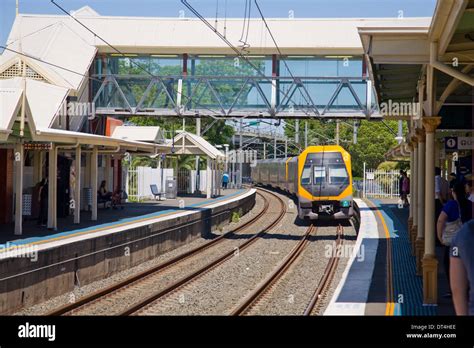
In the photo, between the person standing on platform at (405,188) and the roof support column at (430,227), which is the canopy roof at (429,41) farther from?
the person standing on platform at (405,188)

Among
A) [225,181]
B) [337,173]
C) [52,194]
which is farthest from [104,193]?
[225,181]

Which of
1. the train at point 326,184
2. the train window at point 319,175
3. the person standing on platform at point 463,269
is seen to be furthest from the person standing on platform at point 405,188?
the person standing on platform at point 463,269

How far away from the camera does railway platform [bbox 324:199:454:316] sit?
1030 cm

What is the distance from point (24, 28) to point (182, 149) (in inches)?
374

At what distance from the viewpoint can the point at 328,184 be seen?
28297 mm

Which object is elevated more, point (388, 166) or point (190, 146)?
point (190, 146)

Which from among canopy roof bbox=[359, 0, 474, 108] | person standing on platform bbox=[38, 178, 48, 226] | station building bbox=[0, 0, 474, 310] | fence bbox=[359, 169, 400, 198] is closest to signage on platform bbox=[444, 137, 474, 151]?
canopy roof bbox=[359, 0, 474, 108]

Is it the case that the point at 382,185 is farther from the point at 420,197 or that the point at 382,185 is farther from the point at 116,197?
the point at 420,197

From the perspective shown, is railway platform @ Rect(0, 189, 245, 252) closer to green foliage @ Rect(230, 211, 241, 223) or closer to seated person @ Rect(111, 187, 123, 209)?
seated person @ Rect(111, 187, 123, 209)

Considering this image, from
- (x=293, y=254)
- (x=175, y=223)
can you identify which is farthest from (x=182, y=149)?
(x=293, y=254)

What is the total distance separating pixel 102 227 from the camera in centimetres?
1944

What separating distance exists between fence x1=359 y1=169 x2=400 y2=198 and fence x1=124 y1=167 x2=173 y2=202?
448 inches

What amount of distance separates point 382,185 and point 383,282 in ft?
98.2
